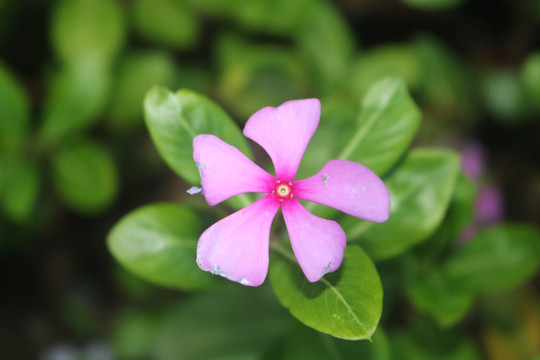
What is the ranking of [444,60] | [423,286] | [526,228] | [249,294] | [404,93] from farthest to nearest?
[444,60] < [249,294] < [526,228] < [423,286] < [404,93]

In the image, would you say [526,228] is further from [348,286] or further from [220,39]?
[220,39]

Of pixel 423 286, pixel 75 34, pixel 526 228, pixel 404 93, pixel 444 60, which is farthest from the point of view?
pixel 444 60

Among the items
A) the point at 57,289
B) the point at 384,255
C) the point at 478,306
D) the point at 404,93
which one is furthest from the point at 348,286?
the point at 57,289

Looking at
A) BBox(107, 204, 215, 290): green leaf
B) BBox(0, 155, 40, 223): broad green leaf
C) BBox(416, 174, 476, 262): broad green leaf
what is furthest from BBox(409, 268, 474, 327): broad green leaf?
BBox(0, 155, 40, 223): broad green leaf

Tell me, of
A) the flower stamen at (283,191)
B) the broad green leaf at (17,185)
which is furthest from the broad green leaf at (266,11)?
the flower stamen at (283,191)

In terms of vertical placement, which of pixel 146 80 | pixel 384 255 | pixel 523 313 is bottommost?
pixel 523 313

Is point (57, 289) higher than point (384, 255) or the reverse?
the reverse

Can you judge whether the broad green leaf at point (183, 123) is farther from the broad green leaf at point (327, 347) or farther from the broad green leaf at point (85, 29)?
the broad green leaf at point (85, 29)

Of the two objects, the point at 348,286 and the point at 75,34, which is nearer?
the point at 348,286
